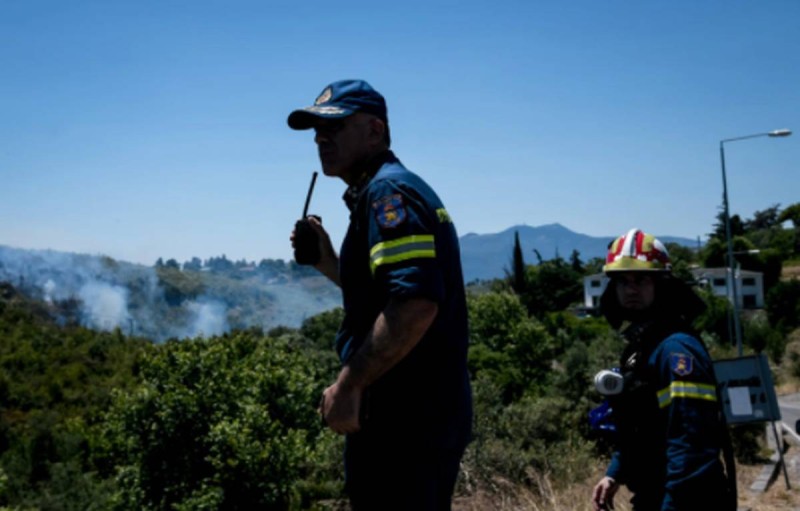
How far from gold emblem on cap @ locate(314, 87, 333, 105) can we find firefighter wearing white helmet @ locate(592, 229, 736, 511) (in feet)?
4.58

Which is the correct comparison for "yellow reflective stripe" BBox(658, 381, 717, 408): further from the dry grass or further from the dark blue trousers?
the dry grass

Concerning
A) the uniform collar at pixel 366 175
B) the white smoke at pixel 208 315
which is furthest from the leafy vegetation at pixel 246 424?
the white smoke at pixel 208 315

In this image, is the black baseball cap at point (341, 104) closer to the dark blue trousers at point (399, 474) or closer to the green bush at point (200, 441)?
the dark blue trousers at point (399, 474)

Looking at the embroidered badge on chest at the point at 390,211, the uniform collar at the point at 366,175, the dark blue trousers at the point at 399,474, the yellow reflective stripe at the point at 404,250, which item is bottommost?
the dark blue trousers at the point at 399,474

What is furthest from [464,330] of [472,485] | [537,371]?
[537,371]

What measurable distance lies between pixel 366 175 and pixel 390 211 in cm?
33

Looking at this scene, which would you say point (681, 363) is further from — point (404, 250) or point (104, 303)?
point (104, 303)

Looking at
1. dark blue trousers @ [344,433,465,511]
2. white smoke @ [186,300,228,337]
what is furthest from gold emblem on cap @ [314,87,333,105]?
white smoke @ [186,300,228,337]

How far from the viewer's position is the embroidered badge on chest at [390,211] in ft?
7.68

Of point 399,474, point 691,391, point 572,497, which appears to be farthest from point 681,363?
point 572,497

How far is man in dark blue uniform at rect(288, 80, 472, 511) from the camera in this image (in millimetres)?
2277

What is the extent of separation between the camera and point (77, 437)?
32156 millimetres

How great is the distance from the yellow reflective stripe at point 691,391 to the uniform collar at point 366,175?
1263mm

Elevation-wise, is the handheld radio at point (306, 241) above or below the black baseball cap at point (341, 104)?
below
